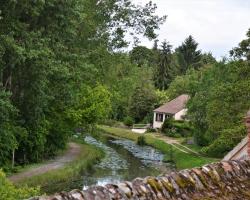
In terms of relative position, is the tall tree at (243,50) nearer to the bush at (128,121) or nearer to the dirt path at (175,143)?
the dirt path at (175,143)

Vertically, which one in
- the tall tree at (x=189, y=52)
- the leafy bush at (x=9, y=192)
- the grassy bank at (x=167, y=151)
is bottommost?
the grassy bank at (x=167, y=151)

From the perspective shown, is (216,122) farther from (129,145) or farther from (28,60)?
(129,145)

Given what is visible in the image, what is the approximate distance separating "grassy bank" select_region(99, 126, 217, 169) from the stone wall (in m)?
36.5

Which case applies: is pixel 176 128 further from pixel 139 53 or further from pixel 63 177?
pixel 63 177

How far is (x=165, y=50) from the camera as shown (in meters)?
105

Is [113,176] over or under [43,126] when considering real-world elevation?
under

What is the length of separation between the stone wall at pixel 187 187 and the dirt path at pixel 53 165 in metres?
27.3

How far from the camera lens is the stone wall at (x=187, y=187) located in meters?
5.47

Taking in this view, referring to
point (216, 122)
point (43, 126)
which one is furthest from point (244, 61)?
point (43, 126)

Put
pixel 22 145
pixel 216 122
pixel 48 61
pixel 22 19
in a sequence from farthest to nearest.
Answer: pixel 22 145 → pixel 216 122 → pixel 22 19 → pixel 48 61

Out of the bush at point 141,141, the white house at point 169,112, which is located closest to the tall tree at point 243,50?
the bush at point 141,141

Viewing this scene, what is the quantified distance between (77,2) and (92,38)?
10157 millimetres

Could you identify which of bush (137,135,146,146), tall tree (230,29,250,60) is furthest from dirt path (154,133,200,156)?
tall tree (230,29,250,60)

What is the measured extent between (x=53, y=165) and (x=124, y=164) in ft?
29.6
